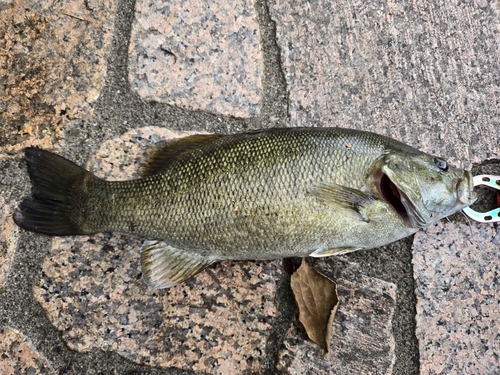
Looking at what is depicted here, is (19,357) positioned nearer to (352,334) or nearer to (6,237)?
(6,237)

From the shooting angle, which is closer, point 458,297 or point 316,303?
point 316,303

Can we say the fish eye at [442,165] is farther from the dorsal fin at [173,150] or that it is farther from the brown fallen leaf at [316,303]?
the dorsal fin at [173,150]

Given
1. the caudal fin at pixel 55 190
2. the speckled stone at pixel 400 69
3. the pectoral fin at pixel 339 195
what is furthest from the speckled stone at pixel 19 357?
the speckled stone at pixel 400 69

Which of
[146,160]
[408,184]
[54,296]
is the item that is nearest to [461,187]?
[408,184]

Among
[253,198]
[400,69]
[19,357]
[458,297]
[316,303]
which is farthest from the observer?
[400,69]

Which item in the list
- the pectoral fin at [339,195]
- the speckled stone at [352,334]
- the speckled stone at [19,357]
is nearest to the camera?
the pectoral fin at [339,195]

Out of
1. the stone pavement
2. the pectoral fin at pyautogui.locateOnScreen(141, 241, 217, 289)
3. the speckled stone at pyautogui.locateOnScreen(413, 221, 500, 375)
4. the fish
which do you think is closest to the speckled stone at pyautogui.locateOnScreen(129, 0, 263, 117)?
the stone pavement

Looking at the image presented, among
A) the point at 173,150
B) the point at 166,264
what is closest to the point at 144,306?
the point at 166,264
